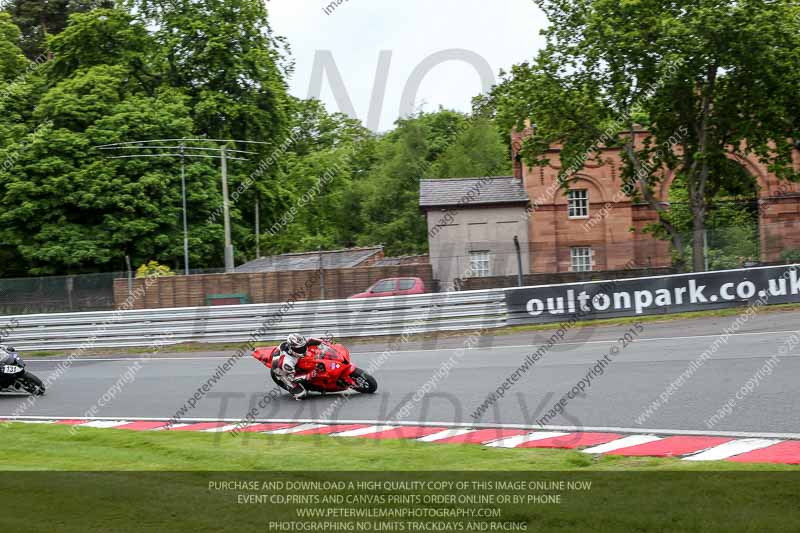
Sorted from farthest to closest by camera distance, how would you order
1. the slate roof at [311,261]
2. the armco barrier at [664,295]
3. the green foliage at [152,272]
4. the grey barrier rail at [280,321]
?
the slate roof at [311,261] → the green foliage at [152,272] → the grey barrier rail at [280,321] → the armco barrier at [664,295]

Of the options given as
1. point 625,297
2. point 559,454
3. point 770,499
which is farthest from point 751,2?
point 770,499

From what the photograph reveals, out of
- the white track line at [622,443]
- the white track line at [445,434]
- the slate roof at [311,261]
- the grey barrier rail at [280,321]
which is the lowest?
the white track line at [445,434]

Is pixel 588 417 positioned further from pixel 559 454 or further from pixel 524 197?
pixel 524 197

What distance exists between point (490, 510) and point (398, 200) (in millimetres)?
55018

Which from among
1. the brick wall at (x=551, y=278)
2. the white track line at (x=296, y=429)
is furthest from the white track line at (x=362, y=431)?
the brick wall at (x=551, y=278)

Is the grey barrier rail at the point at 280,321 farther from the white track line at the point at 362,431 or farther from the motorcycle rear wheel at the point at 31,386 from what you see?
the white track line at the point at 362,431

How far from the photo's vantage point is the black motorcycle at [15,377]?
56.5ft

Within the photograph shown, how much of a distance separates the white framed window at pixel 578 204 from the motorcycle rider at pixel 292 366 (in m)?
32.7

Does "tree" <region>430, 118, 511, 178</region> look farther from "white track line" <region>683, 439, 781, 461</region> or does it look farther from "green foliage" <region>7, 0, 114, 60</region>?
"white track line" <region>683, 439, 781, 461</region>

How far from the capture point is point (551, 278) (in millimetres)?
31453

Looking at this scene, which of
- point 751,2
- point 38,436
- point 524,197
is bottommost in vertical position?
point 38,436

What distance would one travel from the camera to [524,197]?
144 ft

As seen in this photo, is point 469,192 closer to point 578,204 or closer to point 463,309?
point 578,204

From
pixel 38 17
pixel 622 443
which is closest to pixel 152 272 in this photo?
pixel 622 443
